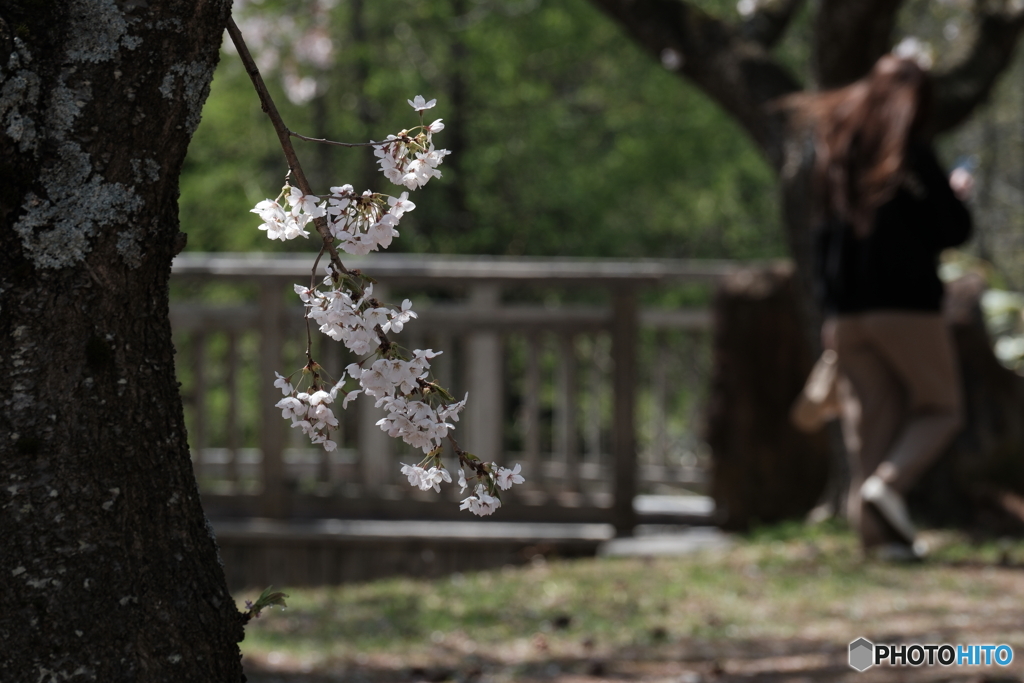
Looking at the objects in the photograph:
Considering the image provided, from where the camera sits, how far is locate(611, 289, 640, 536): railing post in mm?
6145

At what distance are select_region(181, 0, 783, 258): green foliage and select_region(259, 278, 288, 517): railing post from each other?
4.77 metres

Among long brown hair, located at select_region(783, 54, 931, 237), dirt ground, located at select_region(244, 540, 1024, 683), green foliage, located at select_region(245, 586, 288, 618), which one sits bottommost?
dirt ground, located at select_region(244, 540, 1024, 683)

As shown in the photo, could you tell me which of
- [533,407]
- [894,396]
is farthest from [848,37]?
[533,407]

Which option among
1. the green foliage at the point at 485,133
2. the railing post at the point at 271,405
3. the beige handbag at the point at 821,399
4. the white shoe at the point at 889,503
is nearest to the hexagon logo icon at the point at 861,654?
the white shoe at the point at 889,503

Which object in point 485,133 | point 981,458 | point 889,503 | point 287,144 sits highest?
point 485,133

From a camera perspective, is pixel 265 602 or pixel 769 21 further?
pixel 769 21

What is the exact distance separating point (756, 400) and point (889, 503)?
1.50 metres

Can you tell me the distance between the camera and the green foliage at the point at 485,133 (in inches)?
444

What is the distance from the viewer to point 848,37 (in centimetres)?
568

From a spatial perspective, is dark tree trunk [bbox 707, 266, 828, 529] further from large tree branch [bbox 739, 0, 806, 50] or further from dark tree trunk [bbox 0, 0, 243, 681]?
dark tree trunk [bbox 0, 0, 243, 681]

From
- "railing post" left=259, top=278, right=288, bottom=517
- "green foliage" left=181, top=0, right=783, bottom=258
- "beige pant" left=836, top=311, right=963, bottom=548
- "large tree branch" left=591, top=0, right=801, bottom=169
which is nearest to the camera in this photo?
"beige pant" left=836, top=311, right=963, bottom=548

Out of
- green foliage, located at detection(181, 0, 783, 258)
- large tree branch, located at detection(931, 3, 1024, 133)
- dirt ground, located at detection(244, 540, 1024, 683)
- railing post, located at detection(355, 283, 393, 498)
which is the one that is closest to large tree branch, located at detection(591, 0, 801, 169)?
large tree branch, located at detection(931, 3, 1024, 133)

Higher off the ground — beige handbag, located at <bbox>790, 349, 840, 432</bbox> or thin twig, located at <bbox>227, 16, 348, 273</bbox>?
thin twig, located at <bbox>227, 16, 348, 273</bbox>

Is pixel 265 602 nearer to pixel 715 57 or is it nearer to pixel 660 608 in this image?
pixel 660 608
